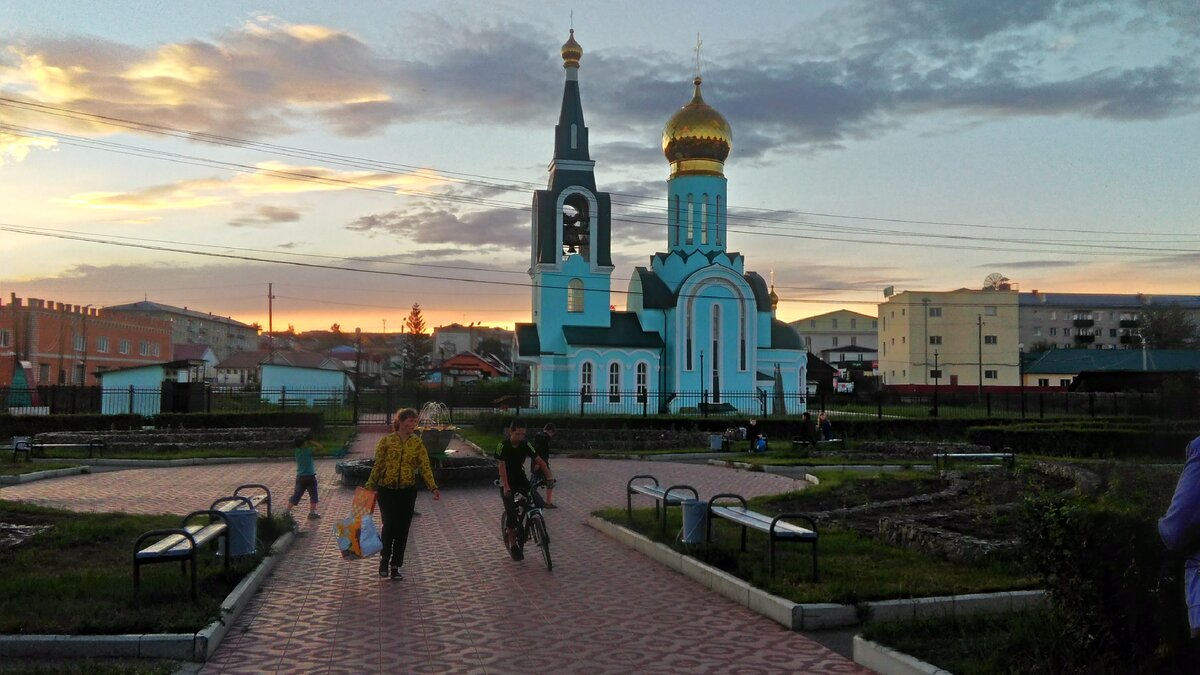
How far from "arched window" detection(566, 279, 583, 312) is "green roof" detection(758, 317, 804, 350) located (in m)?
10.5

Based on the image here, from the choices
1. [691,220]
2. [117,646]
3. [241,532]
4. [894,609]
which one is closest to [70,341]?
[691,220]

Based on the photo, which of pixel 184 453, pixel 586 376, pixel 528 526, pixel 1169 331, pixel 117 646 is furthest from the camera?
pixel 1169 331

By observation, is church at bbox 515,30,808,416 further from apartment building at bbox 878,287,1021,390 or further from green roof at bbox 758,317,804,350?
apartment building at bbox 878,287,1021,390

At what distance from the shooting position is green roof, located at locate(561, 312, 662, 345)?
45.2 m

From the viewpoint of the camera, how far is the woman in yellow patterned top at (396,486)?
9.13 meters

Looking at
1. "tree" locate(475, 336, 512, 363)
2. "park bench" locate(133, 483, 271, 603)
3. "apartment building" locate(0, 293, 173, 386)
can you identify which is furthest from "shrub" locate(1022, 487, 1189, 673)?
"tree" locate(475, 336, 512, 363)

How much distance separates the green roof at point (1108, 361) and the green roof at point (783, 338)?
782 inches

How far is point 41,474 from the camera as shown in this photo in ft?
60.2

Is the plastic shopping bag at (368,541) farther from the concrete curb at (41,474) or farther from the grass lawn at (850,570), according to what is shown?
the concrete curb at (41,474)

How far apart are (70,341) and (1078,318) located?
90.0m

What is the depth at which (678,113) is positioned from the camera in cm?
4891

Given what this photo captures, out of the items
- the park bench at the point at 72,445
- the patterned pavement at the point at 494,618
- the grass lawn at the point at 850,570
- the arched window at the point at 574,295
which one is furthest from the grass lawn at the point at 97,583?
the arched window at the point at 574,295

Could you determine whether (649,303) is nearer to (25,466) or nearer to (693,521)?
(25,466)

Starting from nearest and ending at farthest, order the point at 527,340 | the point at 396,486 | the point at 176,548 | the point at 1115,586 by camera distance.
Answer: the point at 1115,586, the point at 176,548, the point at 396,486, the point at 527,340
